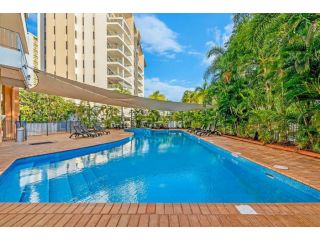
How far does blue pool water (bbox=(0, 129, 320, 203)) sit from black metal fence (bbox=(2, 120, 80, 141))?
626 cm

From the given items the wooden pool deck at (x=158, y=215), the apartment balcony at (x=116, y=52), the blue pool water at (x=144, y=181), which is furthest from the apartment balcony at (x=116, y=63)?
the wooden pool deck at (x=158, y=215)

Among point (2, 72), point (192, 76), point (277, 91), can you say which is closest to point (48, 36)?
point (192, 76)

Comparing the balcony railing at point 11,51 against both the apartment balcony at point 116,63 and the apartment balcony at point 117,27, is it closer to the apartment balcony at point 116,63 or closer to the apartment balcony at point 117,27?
the apartment balcony at point 116,63

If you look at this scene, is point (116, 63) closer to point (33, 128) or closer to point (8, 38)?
point (33, 128)

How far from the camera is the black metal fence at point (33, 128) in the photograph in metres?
13.2

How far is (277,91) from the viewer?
30.8ft

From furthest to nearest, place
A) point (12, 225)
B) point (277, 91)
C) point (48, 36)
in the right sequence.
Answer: point (48, 36) < point (277, 91) < point (12, 225)

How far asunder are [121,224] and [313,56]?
7.58 m

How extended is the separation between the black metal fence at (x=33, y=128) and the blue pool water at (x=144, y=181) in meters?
6.26

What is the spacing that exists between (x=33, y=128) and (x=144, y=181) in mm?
15776
